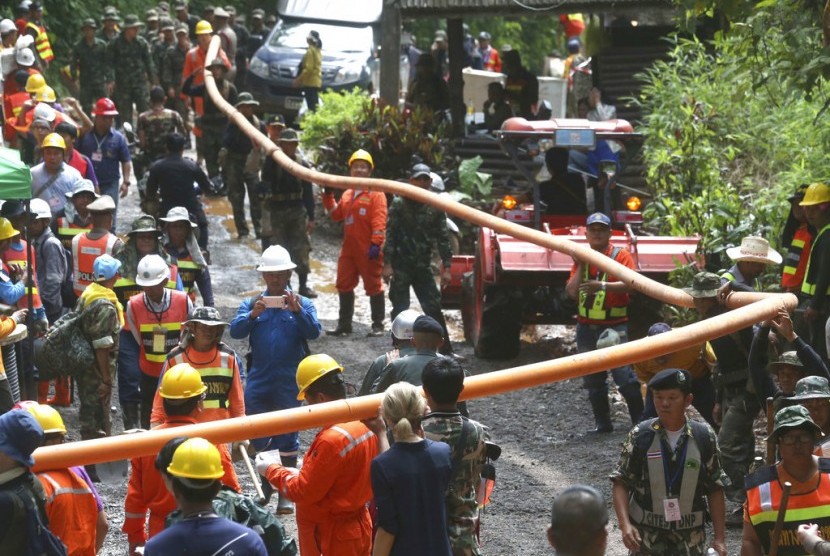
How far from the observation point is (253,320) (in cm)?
972

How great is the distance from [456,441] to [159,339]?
12.7 ft

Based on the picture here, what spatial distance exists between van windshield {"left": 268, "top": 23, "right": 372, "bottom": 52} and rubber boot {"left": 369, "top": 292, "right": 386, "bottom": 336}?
1057 cm

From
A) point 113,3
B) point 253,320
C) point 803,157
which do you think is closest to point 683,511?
point 253,320

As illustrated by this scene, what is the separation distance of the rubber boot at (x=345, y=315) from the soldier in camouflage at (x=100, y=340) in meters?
4.38

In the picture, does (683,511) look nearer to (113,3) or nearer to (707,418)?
(707,418)

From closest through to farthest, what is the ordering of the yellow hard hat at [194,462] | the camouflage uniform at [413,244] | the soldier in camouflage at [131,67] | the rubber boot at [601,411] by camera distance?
the yellow hard hat at [194,462] → the rubber boot at [601,411] → the camouflage uniform at [413,244] → the soldier in camouflage at [131,67]

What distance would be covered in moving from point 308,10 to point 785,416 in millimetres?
20293

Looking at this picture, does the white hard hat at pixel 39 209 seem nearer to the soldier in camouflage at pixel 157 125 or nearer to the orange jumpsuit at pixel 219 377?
the orange jumpsuit at pixel 219 377

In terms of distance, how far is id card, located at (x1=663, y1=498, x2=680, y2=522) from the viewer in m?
6.39

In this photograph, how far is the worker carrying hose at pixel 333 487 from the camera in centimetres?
650

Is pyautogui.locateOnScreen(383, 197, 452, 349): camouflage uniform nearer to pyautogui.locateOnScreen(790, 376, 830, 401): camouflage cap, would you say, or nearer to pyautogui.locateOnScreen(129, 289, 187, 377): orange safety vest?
pyautogui.locateOnScreen(129, 289, 187, 377): orange safety vest

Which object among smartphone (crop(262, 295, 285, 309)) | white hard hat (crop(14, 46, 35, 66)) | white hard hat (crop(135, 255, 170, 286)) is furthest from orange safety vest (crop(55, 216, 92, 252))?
white hard hat (crop(14, 46, 35, 66))

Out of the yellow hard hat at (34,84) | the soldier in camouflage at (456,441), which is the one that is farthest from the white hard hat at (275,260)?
the yellow hard hat at (34,84)

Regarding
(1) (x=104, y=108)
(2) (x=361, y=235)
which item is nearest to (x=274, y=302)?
(2) (x=361, y=235)
